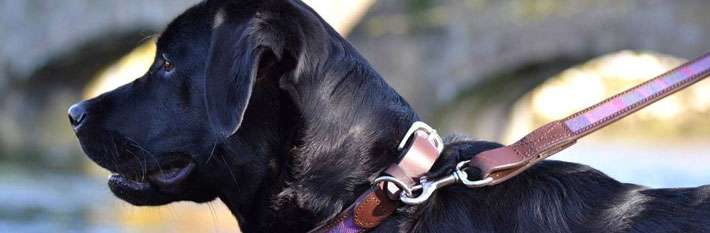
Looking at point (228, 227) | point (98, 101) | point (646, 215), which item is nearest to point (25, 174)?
point (228, 227)

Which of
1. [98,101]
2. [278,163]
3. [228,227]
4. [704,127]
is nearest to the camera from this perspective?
[278,163]

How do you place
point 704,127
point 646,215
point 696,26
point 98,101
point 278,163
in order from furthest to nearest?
point 704,127
point 696,26
point 98,101
point 278,163
point 646,215

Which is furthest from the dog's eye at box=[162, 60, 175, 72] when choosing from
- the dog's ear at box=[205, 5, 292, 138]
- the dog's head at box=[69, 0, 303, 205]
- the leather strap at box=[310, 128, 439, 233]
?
the leather strap at box=[310, 128, 439, 233]

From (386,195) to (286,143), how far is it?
0.36 metres

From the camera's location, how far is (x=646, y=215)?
2725 millimetres

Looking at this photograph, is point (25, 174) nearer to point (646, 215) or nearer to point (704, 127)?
point (646, 215)

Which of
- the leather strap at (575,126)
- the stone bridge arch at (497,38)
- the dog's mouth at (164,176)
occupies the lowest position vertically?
the stone bridge arch at (497,38)

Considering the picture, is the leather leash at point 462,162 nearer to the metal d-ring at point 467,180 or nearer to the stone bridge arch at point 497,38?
the metal d-ring at point 467,180

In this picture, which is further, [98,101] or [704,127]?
[704,127]

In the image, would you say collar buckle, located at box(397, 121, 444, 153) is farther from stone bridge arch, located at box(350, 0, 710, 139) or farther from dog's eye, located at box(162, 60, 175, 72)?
stone bridge arch, located at box(350, 0, 710, 139)

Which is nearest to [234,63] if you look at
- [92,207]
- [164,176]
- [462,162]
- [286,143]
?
[286,143]

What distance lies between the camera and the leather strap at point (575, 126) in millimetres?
2764

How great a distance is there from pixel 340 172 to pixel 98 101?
85 centimetres

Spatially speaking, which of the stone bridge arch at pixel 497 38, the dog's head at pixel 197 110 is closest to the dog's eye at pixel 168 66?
the dog's head at pixel 197 110
